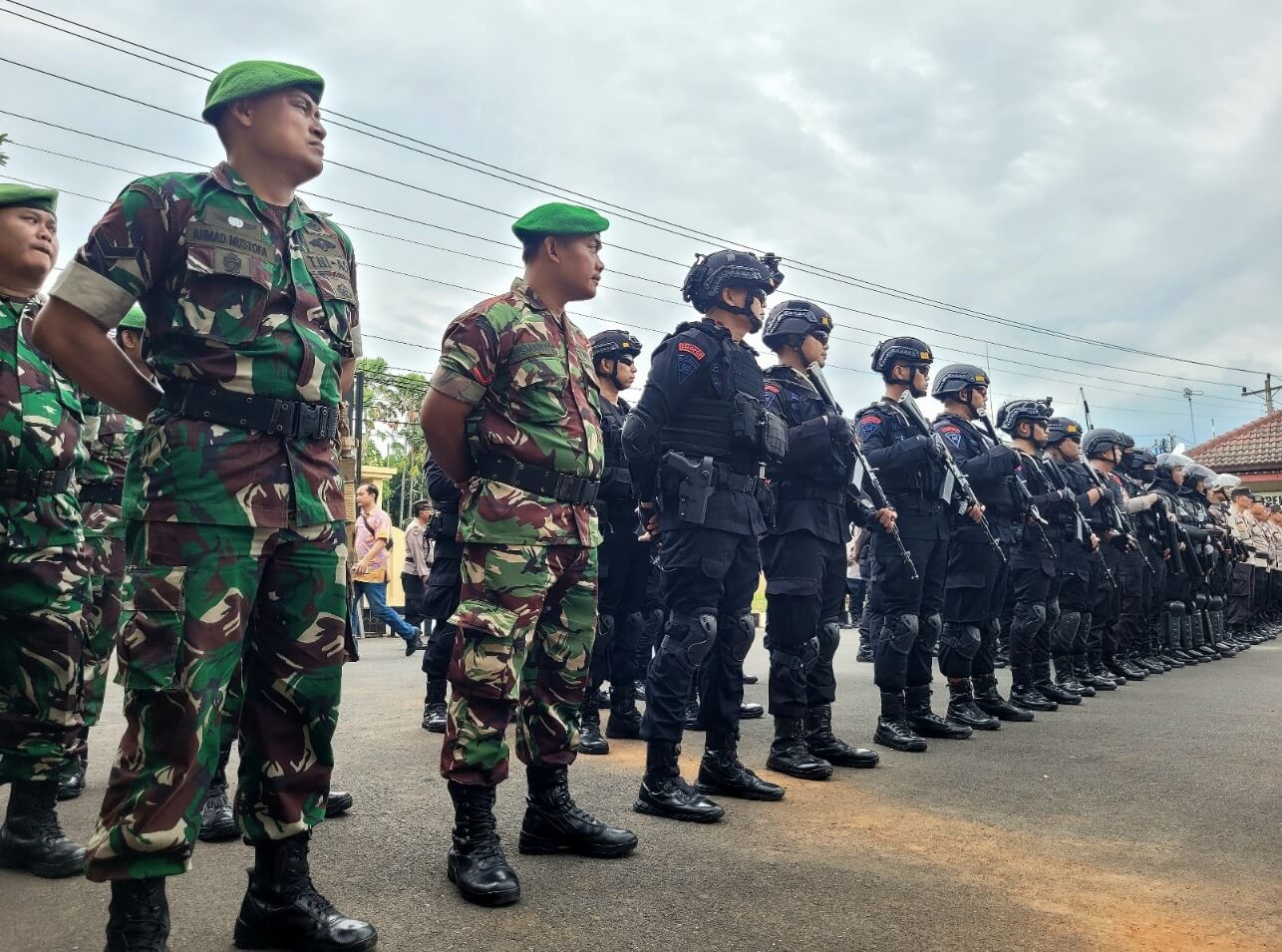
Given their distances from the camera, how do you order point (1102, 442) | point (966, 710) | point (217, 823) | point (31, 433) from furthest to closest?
point (1102, 442)
point (966, 710)
point (217, 823)
point (31, 433)

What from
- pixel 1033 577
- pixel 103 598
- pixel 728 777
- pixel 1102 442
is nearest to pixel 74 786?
pixel 103 598

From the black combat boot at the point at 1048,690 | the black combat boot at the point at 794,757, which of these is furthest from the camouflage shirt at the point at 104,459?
the black combat boot at the point at 1048,690

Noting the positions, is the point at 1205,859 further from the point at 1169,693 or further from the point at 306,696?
the point at 1169,693

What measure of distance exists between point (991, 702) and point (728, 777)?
3.28m

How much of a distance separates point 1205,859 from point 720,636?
75.2 inches

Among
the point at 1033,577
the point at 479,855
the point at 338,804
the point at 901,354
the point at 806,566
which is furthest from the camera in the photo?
the point at 1033,577

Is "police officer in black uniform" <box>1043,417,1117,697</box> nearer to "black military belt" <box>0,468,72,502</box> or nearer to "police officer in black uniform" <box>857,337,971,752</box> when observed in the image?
"police officer in black uniform" <box>857,337,971,752</box>

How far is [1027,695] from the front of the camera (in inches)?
283

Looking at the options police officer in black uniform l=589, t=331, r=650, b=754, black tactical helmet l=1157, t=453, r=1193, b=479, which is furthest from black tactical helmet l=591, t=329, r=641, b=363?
black tactical helmet l=1157, t=453, r=1193, b=479

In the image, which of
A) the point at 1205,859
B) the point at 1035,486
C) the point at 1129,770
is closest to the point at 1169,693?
the point at 1035,486

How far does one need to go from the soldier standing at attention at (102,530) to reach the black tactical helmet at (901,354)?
166 inches

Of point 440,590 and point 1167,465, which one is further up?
point 1167,465

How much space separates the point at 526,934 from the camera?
2527 millimetres

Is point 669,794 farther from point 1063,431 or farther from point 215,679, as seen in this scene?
point 1063,431
